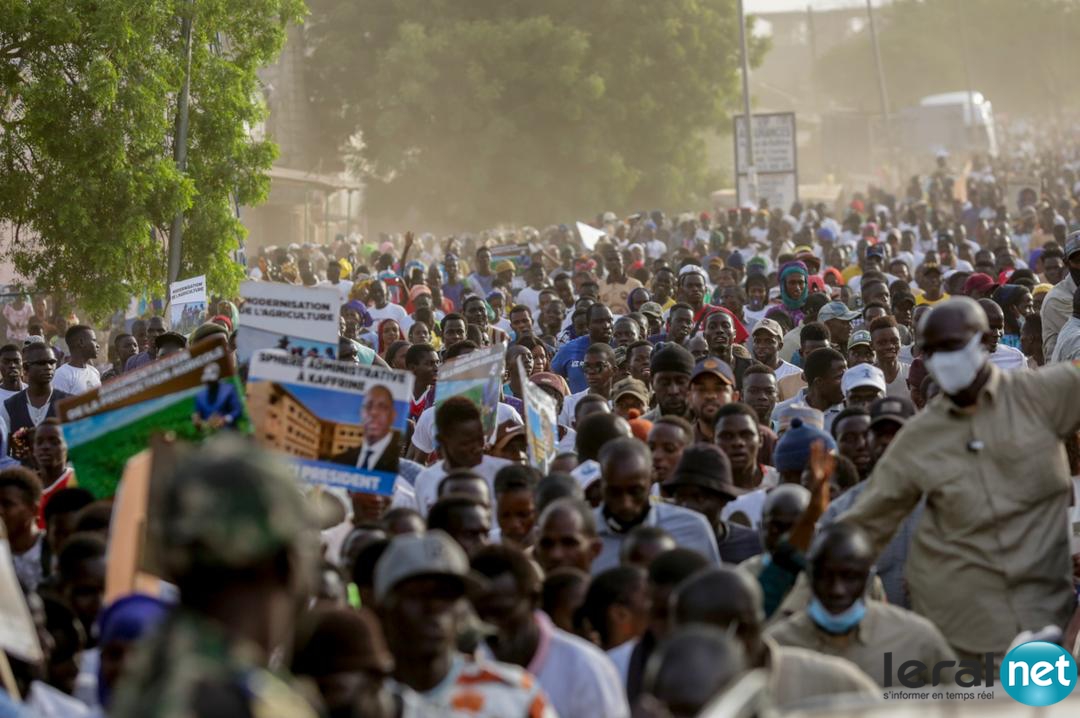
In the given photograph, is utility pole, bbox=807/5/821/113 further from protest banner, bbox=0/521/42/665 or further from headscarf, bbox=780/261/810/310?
protest banner, bbox=0/521/42/665

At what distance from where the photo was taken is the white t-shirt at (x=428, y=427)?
9680 millimetres

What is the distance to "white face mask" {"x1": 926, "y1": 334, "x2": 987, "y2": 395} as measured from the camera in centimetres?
582

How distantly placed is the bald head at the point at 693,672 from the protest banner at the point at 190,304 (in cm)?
1019

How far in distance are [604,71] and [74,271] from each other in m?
27.3

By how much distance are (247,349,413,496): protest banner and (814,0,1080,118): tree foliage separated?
78294 mm

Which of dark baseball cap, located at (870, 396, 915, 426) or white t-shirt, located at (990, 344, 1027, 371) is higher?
dark baseball cap, located at (870, 396, 915, 426)

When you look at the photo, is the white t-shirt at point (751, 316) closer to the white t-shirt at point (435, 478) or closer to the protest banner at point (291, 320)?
the white t-shirt at point (435, 478)

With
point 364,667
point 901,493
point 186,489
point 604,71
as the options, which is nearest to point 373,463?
point 901,493

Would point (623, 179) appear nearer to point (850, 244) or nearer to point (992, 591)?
point (850, 244)

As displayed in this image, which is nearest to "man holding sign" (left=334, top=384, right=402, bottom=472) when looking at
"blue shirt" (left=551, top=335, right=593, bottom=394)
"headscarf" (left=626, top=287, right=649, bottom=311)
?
"blue shirt" (left=551, top=335, right=593, bottom=394)

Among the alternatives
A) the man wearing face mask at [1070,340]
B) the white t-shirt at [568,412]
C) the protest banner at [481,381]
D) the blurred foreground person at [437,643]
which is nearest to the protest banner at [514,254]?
the white t-shirt at [568,412]

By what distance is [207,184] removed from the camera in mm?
16391

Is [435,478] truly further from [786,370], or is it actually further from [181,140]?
[181,140]

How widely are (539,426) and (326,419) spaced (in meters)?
1.85
